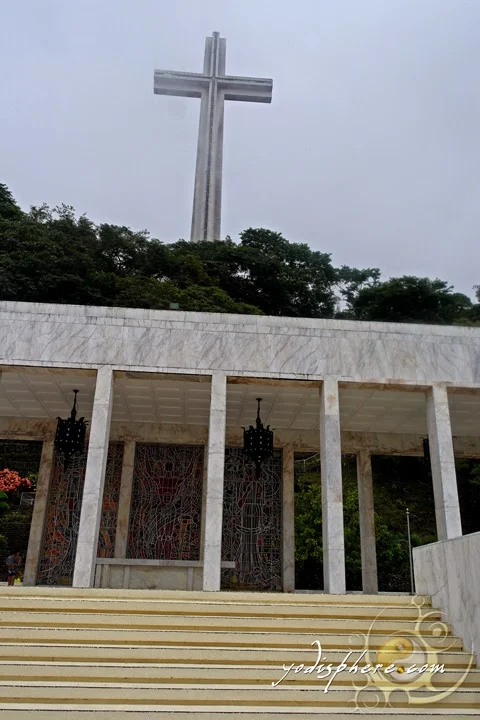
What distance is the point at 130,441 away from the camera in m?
13.0

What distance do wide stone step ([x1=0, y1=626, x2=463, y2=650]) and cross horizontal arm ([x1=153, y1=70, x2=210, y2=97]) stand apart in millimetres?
31015

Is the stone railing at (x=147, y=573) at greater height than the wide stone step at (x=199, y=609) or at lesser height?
greater

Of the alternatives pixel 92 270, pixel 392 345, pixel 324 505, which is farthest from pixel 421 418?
pixel 92 270

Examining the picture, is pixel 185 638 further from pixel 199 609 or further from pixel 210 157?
pixel 210 157

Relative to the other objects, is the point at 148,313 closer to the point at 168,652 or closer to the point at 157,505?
the point at 157,505

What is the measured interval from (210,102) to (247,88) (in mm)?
2077

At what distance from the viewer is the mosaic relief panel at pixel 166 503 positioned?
12.5 metres

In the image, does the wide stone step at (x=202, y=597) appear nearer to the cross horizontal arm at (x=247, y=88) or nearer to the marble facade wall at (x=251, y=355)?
the marble facade wall at (x=251, y=355)

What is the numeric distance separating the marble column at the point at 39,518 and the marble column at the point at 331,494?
5.92 meters

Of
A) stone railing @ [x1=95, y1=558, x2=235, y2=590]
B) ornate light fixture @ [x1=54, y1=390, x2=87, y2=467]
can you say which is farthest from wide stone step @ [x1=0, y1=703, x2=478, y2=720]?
stone railing @ [x1=95, y1=558, x2=235, y2=590]

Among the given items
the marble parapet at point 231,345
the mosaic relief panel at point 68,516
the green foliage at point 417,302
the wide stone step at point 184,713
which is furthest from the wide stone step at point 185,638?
the green foliage at point 417,302

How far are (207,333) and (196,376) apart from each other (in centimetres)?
73

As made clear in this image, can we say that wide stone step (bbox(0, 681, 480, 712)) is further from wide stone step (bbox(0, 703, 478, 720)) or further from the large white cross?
the large white cross

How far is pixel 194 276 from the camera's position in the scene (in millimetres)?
29094
